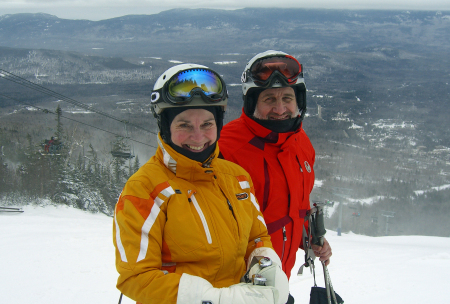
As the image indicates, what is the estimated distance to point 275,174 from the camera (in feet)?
7.80

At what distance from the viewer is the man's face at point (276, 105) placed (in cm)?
254

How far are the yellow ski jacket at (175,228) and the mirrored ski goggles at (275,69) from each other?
3.43 ft

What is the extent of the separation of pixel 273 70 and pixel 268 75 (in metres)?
0.06

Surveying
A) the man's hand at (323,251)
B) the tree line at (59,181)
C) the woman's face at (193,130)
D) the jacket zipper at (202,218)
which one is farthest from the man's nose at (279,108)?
the tree line at (59,181)

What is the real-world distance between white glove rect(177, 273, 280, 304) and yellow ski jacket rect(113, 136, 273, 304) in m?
0.05

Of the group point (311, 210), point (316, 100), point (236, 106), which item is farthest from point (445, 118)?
point (311, 210)

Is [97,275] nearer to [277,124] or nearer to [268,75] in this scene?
[277,124]

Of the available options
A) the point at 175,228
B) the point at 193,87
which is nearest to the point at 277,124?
the point at 193,87

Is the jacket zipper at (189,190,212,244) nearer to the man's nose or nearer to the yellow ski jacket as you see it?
the yellow ski jacket

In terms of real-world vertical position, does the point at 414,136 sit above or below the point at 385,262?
below

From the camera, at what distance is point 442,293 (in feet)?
15.7

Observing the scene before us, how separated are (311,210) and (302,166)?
0.41 metres

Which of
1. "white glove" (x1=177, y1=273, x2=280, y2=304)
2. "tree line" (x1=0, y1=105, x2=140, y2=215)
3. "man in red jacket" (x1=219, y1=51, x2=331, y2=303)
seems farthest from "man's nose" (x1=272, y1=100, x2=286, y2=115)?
"tree line" (x1=0, y1=105, x2=140, y2=215)

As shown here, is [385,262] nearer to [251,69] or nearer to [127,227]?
[251,69]
